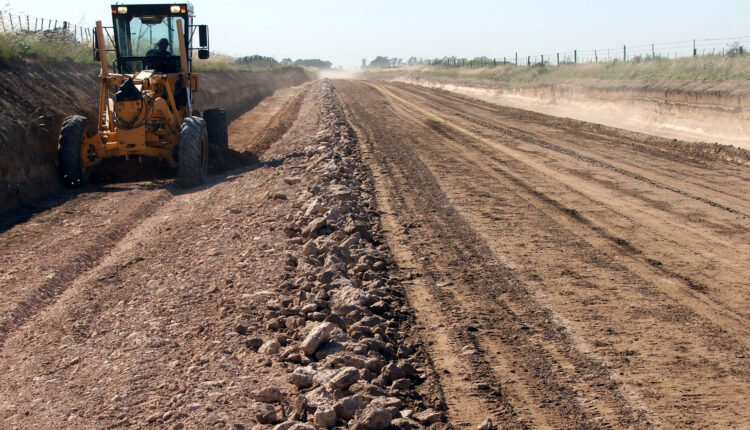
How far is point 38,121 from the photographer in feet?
45.6

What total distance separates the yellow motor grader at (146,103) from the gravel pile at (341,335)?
443cm

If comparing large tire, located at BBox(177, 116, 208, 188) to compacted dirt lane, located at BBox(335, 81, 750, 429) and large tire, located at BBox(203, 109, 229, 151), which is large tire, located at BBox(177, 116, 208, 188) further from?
compacted dirt lane, located at BBox(335, 81, 750, 429)

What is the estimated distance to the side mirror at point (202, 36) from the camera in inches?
563

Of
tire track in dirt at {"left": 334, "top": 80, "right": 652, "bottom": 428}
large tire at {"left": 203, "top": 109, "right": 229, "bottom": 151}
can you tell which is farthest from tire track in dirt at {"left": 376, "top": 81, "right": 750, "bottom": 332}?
large tire at {"left": 203, "top": 109, "right": 229, "bottom": 151}

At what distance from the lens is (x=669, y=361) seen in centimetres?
554

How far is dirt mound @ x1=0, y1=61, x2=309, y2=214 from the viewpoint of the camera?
484 inches

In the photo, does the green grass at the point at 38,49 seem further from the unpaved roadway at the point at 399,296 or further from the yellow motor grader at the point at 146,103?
the unpaved roadway at the point at 399,296

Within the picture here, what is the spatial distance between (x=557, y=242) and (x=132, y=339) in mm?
5053

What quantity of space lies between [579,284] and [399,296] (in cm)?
180

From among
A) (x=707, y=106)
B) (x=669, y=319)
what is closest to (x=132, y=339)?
(x=669, y=319)

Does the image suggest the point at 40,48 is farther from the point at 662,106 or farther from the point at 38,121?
the point at 662,106

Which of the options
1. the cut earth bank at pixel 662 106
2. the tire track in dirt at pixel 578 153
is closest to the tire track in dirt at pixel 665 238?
the tire track in dirt at pixel 578 153

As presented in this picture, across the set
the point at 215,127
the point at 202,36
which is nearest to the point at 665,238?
the point at 202,36

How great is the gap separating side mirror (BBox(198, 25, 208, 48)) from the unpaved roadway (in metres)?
2.96
